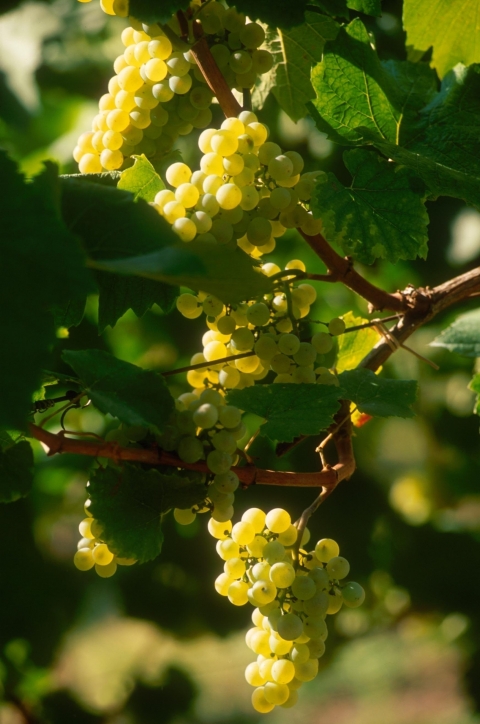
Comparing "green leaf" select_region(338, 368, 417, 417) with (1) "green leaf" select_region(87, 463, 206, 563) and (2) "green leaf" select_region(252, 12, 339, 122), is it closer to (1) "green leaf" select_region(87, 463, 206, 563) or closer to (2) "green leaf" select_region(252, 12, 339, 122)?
(1) "green leaf" select_region(87, 463, 206, 563)

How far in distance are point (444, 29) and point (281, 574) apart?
568 millimetres

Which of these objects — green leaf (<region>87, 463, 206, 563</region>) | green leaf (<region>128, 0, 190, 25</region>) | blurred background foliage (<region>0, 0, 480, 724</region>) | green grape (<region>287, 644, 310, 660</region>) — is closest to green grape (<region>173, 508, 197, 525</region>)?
green leaf (<region>87, 463, 206, 563</region>)

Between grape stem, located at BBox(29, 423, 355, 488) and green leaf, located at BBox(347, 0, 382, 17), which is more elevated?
green leaf, located at BBox(347, 0, 382, 17)

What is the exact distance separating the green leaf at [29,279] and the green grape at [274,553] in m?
0.23

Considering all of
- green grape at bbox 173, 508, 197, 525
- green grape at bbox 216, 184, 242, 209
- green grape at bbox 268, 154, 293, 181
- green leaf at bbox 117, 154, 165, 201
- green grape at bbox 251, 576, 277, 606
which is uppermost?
green grape at bbox 268, 154, 293, 181

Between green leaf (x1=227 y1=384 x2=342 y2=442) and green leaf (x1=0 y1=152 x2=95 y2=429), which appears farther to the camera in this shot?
green leaf (x1=227 y1=384 x2=342 y2=442)

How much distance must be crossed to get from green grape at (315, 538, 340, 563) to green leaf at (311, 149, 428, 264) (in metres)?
0.22

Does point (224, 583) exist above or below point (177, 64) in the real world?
below

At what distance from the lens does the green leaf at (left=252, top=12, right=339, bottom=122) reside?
65 centimetres

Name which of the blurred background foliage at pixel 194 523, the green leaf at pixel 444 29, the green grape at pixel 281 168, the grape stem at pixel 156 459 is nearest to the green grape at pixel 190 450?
the grape stem at pixel 156 459

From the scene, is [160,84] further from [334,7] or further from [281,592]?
[281,592]

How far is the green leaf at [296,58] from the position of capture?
2.14ft

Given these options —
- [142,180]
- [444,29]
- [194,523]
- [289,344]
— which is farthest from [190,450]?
[194,523]

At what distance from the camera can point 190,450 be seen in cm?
46
